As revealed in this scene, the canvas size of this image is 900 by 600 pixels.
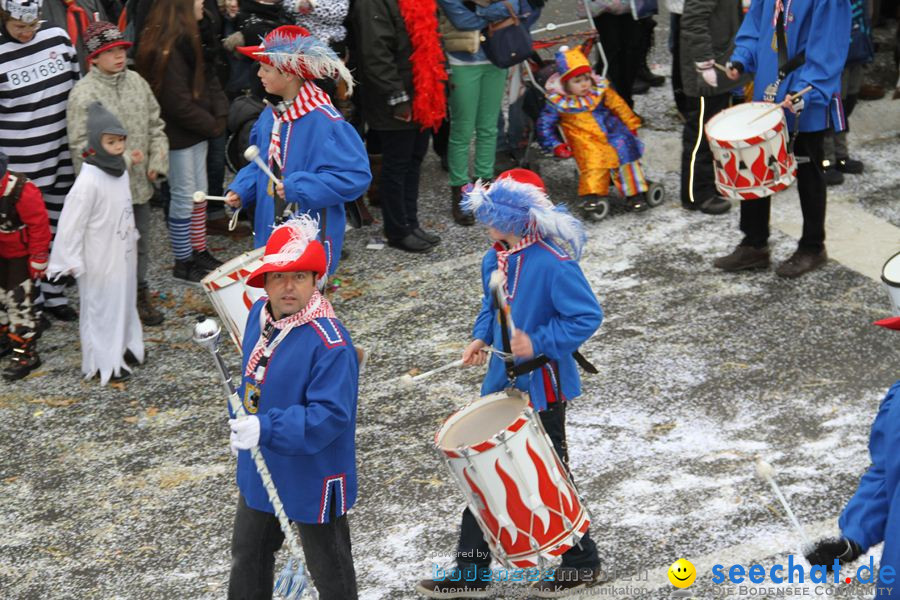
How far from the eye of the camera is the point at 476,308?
7.44 metres

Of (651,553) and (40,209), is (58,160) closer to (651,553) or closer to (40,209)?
(40,209)

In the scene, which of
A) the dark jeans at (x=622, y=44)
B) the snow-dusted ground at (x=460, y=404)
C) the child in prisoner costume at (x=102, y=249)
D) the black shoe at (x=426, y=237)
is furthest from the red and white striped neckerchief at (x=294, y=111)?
the dark jeans at (x=622, y=44)

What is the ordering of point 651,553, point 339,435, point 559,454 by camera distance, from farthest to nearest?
point 651,553, point 559,454, point 339,435

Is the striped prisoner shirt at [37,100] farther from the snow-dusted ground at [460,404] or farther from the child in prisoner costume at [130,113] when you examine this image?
the snow-dusted ground at [460,404]

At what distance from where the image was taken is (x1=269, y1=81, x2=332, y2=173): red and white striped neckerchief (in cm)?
586

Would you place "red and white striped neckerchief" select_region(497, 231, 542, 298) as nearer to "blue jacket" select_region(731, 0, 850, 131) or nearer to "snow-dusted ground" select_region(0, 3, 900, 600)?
"snow-dusted ground" select_region(0, 3, 900, 600)

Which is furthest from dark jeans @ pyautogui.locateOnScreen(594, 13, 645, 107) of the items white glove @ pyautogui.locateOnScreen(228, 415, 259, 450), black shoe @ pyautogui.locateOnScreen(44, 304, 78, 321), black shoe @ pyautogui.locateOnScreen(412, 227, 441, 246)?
white glove @ pyautogui.locateOnScreen(228, 415, 259, 450)

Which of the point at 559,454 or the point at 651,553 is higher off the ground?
the point at 559,454

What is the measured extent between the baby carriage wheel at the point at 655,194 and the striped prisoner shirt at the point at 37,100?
154 inches

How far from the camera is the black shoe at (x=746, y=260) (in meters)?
7.70

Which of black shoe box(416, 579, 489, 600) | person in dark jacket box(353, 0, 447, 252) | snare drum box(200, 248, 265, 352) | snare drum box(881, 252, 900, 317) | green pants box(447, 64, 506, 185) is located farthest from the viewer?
green pants box(447, 64, 506, 185)

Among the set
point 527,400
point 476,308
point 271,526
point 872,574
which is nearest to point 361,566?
point 271,526

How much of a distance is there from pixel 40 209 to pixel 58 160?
0.70 metres

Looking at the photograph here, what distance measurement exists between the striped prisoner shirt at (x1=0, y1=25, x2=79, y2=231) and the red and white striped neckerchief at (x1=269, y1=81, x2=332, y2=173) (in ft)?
6.34
